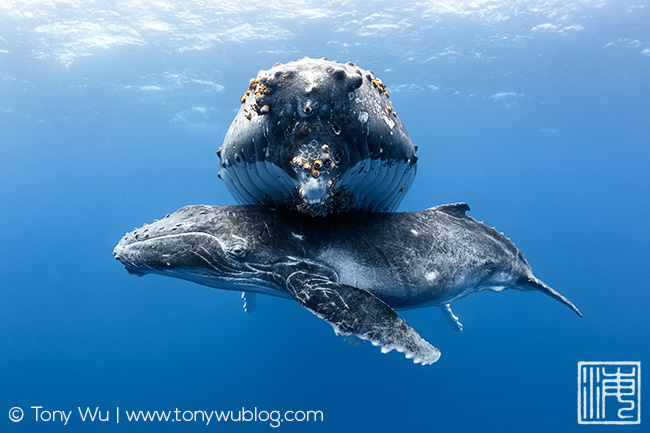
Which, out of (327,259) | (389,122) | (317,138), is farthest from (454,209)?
(317,138)

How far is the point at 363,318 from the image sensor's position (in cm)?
436

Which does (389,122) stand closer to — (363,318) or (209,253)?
(363,318)

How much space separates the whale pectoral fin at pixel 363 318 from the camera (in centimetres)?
423

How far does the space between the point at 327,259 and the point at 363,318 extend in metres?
1.15

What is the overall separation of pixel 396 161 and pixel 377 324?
230 cm

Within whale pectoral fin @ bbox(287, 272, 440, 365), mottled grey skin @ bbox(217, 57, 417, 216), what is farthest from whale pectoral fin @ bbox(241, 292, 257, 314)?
whale pectoral fin @ bbox(287, 272, 440, 365)

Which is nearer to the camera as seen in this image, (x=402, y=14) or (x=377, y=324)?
(x=377, y=324)

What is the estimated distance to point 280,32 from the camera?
22922 mm

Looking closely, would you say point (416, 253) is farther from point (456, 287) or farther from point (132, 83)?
point (132, 83)

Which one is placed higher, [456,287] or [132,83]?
[132,83]

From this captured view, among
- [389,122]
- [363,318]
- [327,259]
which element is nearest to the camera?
[363,318]

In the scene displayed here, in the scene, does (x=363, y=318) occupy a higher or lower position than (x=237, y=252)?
lower

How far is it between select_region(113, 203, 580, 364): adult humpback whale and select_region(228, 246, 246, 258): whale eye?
14 millimetres

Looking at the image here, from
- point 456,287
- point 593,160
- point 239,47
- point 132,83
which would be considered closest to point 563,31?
point 239,47
